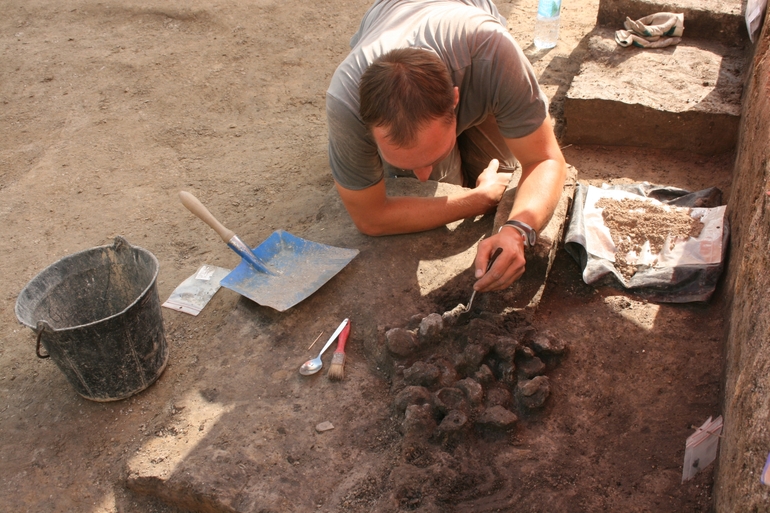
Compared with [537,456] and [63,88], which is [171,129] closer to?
[63,88]


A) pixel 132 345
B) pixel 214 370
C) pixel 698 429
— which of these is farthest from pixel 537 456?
pixel 132 345

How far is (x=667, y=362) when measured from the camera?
2.41m

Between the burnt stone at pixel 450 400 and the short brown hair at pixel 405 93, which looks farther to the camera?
the burnt stone at pixel 450 400

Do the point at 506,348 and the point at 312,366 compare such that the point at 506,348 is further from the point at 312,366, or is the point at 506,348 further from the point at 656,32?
the point at 656,32

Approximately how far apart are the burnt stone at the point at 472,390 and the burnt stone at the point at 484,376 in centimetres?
4

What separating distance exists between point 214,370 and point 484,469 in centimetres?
126

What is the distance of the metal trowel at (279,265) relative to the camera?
2877 mm

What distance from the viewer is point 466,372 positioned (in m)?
2.48

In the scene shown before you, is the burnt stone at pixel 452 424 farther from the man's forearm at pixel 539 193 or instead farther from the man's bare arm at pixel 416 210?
the man's bare arm at pixel 416 210

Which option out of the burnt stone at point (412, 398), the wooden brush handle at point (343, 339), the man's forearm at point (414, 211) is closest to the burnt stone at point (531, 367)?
the burnt stone at point (412, 398)

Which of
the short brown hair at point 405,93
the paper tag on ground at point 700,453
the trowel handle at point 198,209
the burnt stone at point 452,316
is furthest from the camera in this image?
the trowel handle at point 198,209

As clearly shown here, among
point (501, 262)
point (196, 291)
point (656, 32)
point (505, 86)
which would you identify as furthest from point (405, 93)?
point (656, 32)

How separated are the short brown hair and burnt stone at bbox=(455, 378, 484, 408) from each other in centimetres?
95

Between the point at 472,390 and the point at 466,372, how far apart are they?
16cm
